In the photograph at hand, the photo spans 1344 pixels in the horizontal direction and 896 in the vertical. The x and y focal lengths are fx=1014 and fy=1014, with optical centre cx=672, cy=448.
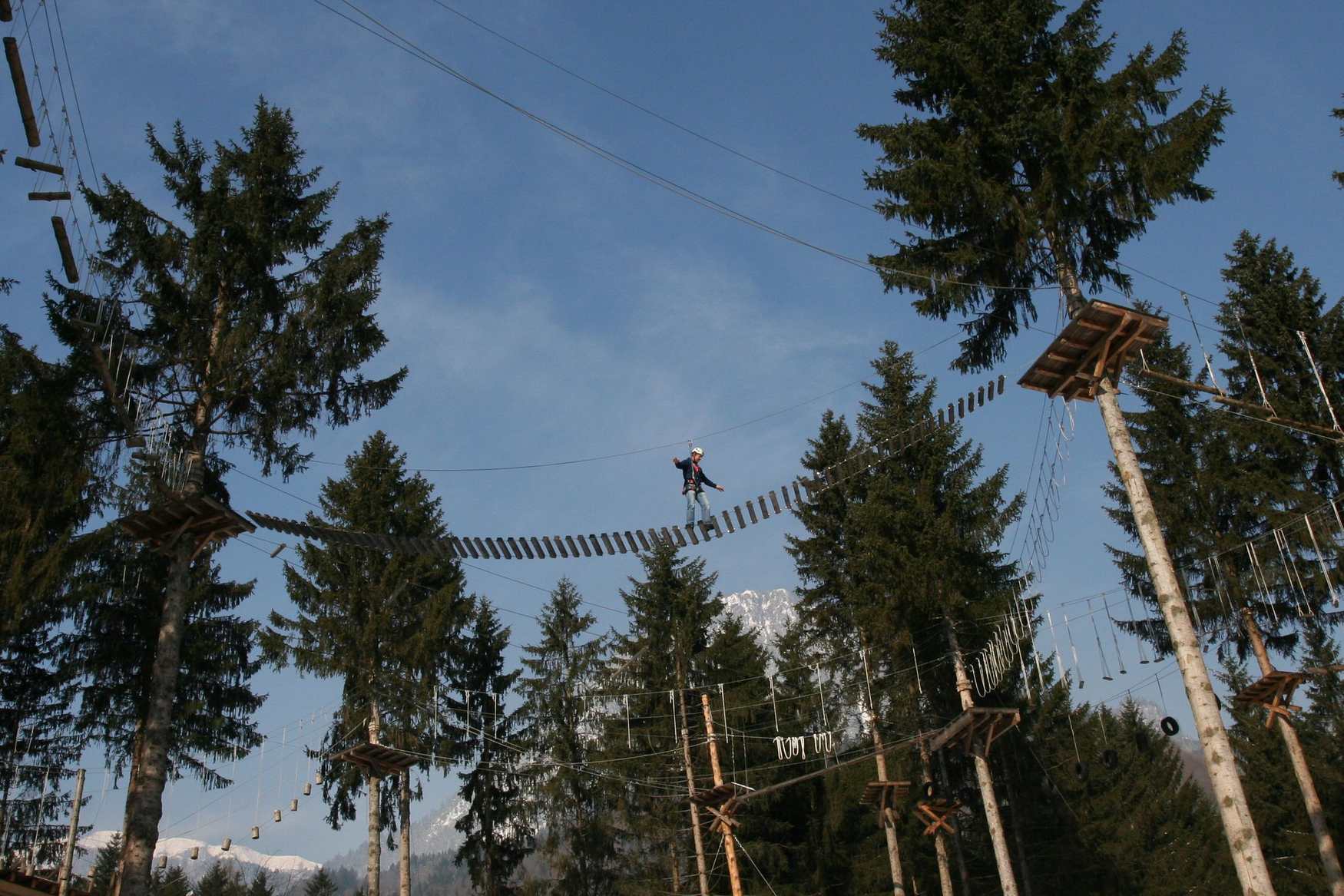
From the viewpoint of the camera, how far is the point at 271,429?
1641 centimetres

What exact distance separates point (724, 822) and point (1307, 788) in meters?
11.1

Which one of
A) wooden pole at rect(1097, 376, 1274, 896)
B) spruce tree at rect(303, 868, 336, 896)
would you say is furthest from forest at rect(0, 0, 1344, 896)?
spruce tree at rect(303, 868, 336, 896)

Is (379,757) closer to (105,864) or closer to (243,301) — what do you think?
(243,301)

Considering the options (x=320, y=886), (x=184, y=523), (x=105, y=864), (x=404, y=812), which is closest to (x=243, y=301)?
(x=184, y=523)

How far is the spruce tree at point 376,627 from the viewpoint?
70.3 feet

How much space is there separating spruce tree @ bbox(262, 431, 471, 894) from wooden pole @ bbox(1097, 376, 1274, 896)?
1326cm

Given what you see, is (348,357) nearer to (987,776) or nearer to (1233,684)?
(987,776)

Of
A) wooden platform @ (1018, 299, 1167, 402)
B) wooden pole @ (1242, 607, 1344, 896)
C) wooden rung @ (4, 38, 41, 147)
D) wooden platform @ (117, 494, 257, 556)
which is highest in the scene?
wooden rung @ (4, 38, 41, 147)

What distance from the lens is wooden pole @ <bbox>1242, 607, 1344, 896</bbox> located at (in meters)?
17.7

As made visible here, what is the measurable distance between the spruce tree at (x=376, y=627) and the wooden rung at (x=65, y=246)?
425 inches

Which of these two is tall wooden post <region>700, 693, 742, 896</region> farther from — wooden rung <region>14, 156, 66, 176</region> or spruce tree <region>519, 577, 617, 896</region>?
wooden rung <region>14, 156, 66, 176</region>

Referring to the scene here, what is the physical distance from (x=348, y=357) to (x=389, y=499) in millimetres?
8253

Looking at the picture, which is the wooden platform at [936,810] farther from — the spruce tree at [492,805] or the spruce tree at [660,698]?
the spruce tree at [492,805]

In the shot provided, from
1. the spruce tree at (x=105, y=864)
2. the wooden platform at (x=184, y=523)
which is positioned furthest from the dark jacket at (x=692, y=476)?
the spruce tree at (x=105, y=864)
